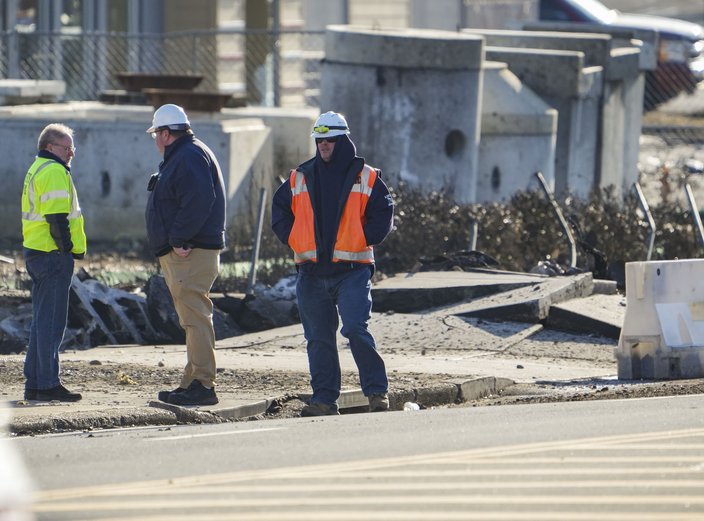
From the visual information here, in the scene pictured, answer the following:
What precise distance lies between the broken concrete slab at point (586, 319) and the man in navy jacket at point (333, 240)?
3.80 m

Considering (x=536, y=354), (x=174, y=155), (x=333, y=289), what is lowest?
(x=536, y=354)

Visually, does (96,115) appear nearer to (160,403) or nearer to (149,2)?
(149,2)

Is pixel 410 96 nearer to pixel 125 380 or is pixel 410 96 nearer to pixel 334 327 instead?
pixel 125 380

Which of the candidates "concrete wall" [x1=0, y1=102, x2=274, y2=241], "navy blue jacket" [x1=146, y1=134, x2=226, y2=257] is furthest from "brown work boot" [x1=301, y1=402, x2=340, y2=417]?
"concrete wall" [x1=0, y1=102, x2=274, y2=241]

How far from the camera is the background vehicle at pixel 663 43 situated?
34.7 metres

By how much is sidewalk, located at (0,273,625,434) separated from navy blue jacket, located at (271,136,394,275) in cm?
102

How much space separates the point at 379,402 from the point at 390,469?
8.32 feet

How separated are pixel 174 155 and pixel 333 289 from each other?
1244 millimetres

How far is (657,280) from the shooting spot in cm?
1145

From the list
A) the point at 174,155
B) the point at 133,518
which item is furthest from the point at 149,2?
the point at 133,518

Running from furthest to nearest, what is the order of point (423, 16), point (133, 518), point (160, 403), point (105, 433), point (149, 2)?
1. point (423, 16)
2. point (149, 2)
3. point (160, 403)
4. point (105, 433)
5. point (133, 518)

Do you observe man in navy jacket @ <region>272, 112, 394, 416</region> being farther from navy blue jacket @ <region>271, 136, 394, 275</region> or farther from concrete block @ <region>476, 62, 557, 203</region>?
concrete block @ <region>476, 62, 557, 203</region>

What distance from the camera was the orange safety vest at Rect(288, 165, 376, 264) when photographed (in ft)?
31.6

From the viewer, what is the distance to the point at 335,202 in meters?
9.66
